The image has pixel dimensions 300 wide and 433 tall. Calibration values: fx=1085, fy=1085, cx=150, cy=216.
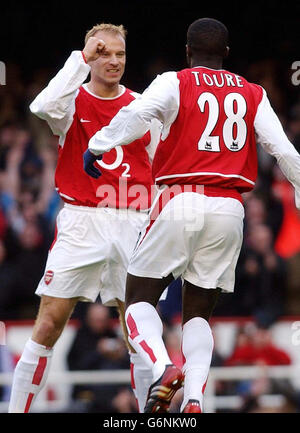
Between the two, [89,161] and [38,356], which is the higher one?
[89,161]

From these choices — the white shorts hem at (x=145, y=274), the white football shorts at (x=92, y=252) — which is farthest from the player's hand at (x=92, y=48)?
the white shorts hem at (x=145, y=274)

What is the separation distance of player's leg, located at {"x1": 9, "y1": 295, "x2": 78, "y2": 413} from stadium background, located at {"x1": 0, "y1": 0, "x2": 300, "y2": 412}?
2.84 metres

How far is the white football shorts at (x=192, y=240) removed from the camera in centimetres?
625

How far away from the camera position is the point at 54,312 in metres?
7.14

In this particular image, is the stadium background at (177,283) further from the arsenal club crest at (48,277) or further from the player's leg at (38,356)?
the arsenal club crest at (48,277)

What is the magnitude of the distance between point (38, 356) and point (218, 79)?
2199 millimetres

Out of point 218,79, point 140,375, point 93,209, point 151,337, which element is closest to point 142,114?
point 218,79

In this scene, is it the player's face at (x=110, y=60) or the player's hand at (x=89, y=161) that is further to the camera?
the player's face at (x=110, y=60)

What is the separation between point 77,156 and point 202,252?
1388mm

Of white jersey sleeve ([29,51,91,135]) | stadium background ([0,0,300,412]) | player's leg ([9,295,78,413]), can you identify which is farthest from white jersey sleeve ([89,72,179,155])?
stadium background ([0,0,300,412])

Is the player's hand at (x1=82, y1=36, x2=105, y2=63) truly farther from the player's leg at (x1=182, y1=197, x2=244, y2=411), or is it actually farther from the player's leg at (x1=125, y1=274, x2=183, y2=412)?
the player's leg at (x1=125, y1=274, x2=183, y2=412)

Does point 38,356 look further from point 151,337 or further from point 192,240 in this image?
point 192,240

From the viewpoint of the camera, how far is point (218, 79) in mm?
6367

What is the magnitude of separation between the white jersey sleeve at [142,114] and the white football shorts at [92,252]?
1182mm
